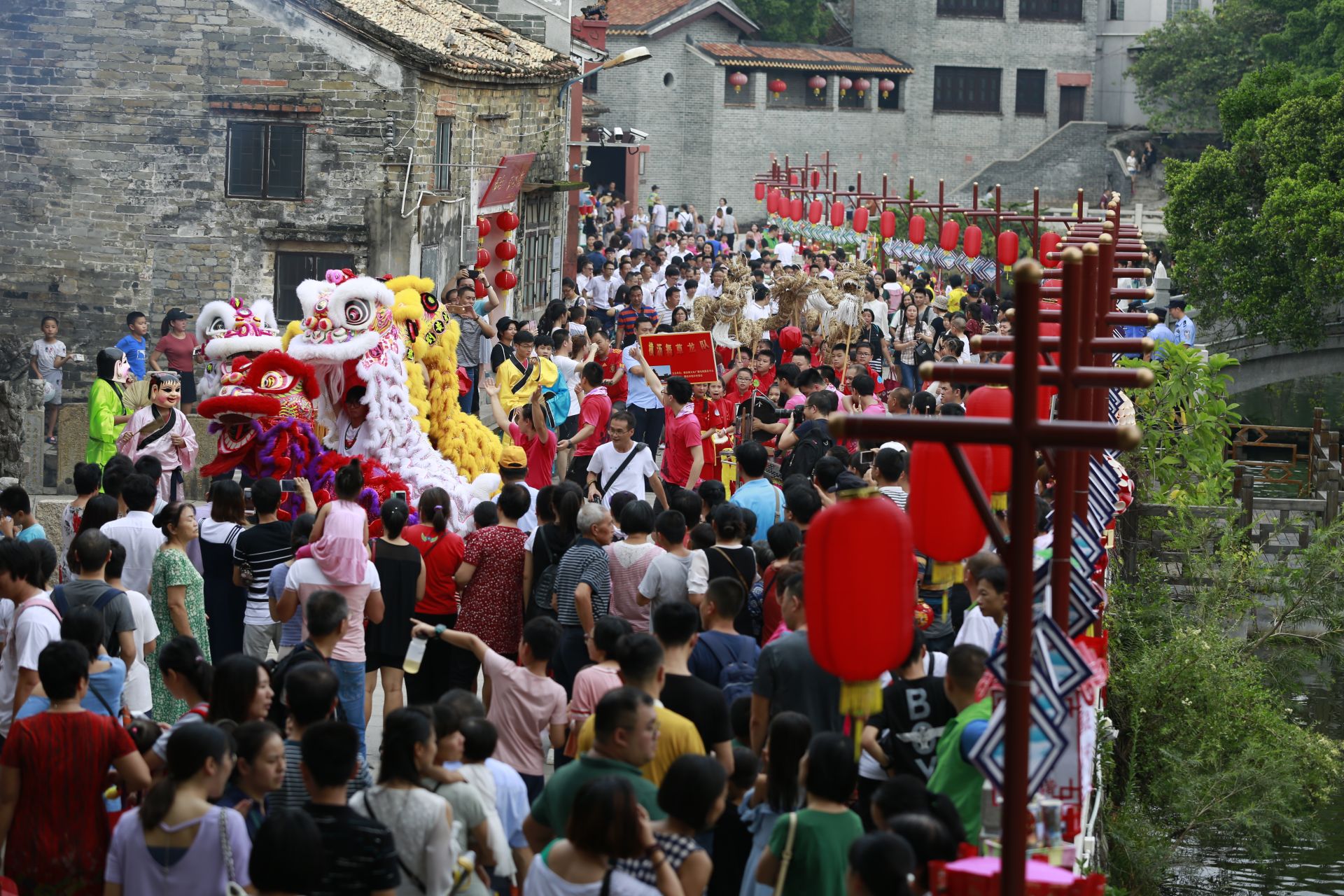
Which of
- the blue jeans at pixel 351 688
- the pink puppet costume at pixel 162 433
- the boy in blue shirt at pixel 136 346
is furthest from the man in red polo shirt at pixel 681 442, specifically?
the boy in blue shirt at pixel 136 346

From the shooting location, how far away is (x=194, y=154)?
1941 centimetres

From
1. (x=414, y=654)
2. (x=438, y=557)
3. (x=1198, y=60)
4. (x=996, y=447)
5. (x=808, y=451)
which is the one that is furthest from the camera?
(x=1198, y=60)

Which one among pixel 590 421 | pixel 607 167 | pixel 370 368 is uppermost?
pixel 607 167

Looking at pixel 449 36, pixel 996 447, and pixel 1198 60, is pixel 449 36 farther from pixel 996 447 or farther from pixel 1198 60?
pixel 1198 60

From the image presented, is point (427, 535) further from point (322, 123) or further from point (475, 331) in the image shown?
point (322, 123)

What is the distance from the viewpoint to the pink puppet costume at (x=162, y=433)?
424 inches

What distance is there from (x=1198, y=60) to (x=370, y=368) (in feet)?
121

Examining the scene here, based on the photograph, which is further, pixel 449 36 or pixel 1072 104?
pixel 1072 104

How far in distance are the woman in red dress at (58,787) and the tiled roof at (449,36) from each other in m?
14.1

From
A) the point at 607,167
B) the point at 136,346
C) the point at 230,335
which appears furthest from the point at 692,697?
the point at 607,167

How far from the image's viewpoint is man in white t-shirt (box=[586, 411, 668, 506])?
10.7 m

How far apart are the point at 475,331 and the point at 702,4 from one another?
3477 cm

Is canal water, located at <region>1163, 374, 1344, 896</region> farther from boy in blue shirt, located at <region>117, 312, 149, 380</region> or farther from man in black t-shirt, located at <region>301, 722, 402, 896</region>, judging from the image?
boy in blue shirt, located at <region>117, 312, 149, 380</region>

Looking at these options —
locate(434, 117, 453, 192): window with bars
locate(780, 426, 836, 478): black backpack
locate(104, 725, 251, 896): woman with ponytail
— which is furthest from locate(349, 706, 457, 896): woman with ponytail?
locate(434, 117, 453, 192): window with bars
